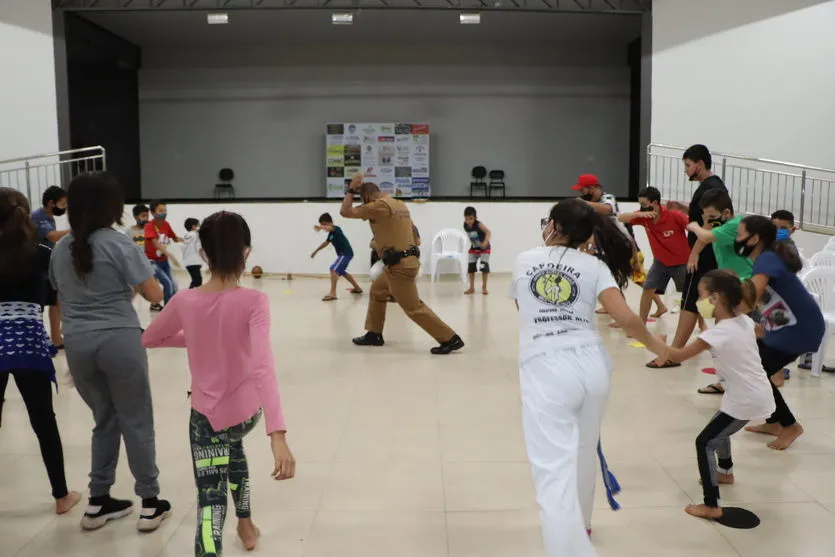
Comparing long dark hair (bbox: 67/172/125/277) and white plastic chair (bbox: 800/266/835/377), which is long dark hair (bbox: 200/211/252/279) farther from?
white plastic chair (bbox: 800/266/835/377)

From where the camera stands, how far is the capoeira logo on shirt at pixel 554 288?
2.56m

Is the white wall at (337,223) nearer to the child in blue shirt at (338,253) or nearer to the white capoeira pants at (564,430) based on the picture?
the child in blue shirt at (338,253)

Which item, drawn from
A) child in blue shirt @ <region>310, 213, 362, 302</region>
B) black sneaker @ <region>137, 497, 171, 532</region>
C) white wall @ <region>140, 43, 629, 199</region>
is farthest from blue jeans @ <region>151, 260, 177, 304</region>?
white wall @ <region>140, 43, 629, 199</region>

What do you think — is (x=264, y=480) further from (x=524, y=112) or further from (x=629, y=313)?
(x=524, y=112)

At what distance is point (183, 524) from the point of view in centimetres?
326

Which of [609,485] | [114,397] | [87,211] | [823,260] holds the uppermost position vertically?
[87,211]

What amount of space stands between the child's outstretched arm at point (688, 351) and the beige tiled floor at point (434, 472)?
0.71 metres

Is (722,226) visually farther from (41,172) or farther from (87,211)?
(41,172)

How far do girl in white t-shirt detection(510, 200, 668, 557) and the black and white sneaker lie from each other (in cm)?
186

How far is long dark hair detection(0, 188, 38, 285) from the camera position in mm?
3111

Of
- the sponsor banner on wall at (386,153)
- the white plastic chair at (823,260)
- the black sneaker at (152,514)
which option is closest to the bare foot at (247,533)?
the black sneaker at (152,514)

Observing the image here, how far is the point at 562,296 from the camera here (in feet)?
8.41

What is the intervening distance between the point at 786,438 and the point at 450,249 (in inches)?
347

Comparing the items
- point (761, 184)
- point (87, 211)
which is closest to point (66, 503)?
point (87, 211)
